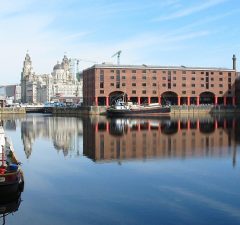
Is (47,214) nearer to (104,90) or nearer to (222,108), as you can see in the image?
(104,90)

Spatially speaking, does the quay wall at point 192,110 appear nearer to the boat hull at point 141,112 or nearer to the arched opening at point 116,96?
the boat hull at point 141,112

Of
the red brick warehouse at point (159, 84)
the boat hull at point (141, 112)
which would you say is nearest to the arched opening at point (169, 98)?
the red brick warehouse at point (159, 84)

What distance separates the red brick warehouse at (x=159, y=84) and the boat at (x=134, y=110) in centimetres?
965

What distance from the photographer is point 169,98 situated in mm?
156875

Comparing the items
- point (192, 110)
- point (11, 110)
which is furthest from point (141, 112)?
point (11, 110)

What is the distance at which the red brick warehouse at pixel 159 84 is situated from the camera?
144 metres

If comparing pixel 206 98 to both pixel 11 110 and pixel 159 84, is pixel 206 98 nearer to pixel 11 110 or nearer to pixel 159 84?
pixel 159 84

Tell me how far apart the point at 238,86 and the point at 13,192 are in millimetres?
146122

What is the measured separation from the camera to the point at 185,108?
143125 mm

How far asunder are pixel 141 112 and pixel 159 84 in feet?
64.0

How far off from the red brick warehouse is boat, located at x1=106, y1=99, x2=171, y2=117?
965 centimetres

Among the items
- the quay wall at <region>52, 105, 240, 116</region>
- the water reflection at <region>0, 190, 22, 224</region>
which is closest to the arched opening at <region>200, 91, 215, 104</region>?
Result: the quay wall at <region>52, 105, 240, 116</region>

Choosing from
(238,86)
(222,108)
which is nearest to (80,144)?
(222,108)

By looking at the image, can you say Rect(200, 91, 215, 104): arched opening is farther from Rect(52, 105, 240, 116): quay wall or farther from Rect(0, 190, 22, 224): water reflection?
Rect(0, 190, 22, 224): water reflection
